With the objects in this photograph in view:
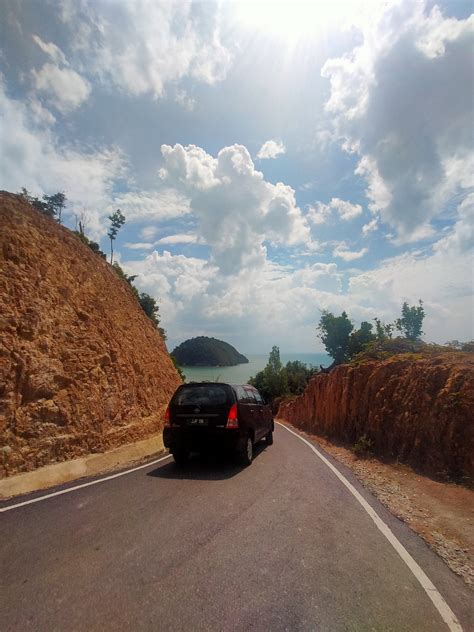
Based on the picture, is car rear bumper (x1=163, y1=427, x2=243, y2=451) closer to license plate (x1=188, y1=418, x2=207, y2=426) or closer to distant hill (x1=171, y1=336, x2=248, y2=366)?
license plate (x1=188, y1=418, x2=207, y2=426)

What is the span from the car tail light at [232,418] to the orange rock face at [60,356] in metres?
3.73

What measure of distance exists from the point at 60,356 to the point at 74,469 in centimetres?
315

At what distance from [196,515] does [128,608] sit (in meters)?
2.13

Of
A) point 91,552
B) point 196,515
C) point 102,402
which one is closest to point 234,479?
point 196,515

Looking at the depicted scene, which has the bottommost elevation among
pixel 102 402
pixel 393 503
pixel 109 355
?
pixel 393 503

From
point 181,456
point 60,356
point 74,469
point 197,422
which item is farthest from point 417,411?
point 60,356

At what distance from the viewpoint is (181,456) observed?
838 centimetres

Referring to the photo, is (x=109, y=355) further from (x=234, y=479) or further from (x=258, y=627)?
(x=258, y=627)

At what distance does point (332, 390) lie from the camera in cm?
1750

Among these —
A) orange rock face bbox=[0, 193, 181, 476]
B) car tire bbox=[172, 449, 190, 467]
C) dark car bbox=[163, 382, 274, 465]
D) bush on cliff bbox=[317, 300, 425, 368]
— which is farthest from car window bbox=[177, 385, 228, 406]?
bush on cliff bbox=[317, 300, 425, 368]

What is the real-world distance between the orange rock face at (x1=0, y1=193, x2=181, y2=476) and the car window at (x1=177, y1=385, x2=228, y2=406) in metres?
2.72

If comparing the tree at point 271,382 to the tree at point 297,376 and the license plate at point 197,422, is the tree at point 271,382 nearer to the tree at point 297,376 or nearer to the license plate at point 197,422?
the tree at point 297,376

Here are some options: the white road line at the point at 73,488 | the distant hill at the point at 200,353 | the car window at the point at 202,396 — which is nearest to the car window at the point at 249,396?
the car window at the point at 202,396

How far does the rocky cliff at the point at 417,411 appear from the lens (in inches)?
309
